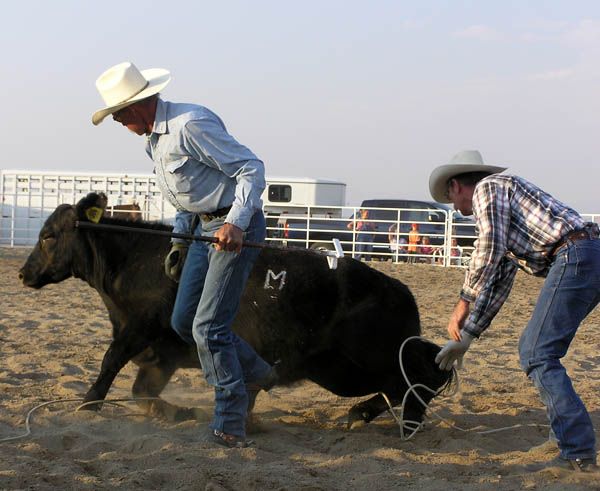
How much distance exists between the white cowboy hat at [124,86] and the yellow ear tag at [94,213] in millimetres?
928

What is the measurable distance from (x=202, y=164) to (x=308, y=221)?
16677 millimetres

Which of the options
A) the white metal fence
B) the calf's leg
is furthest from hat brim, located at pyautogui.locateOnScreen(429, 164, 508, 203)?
the white metal fence

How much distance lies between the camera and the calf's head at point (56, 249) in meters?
5.57

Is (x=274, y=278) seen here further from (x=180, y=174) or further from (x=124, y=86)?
(x=124, y=86)

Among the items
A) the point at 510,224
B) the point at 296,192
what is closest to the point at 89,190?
the point at 296,192

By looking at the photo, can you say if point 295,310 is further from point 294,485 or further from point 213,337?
point 294,485

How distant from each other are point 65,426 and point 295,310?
151 cm

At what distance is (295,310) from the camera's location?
17.3 ft

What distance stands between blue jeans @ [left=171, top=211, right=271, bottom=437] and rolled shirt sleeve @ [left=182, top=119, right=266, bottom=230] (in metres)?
0.23

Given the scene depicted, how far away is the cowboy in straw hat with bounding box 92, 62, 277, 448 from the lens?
14.1 ft

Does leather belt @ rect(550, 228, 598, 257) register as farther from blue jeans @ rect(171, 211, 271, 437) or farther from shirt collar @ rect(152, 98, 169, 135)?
shirt collar @ rect(152, 98, 169, 135)

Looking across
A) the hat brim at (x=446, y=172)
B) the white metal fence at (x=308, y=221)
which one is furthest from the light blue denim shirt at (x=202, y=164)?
the white metal fence at (x=308, y=221)

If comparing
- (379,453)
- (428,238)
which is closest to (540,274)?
(379,453)

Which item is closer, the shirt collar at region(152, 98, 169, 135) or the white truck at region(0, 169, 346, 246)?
the shirt collar at region(152, 98, 169, 135)
